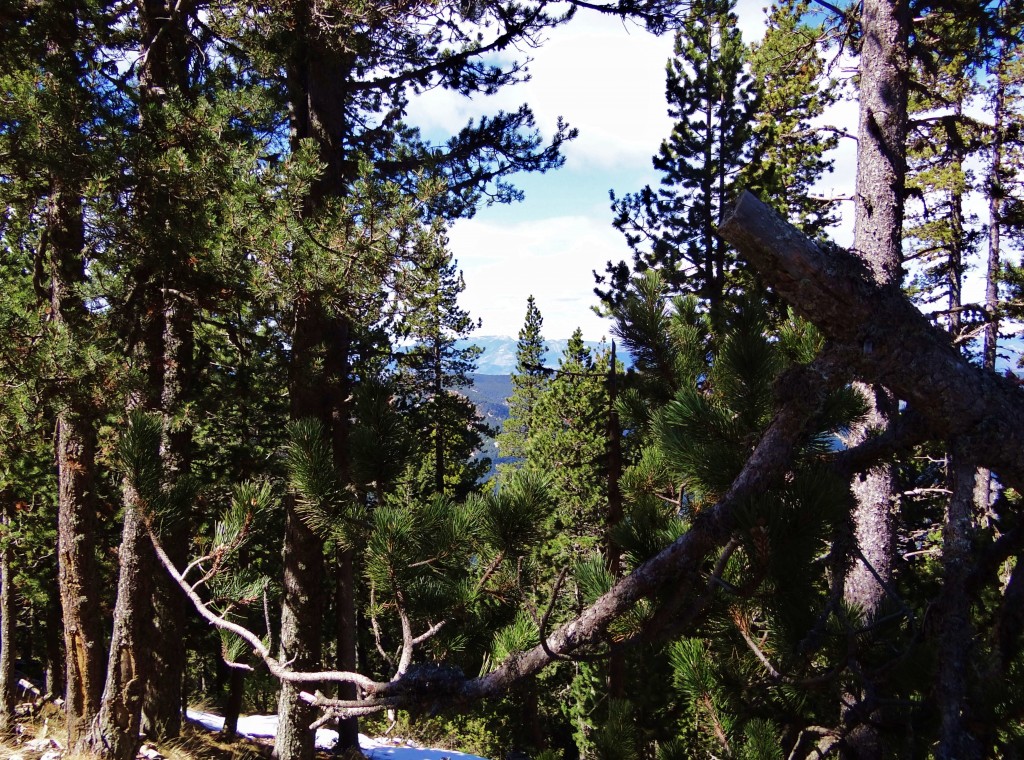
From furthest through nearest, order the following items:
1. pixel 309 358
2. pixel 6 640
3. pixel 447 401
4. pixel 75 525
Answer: pixel 447 401 < pixel 6 640 < pixel 75 525 < pixel 309 358

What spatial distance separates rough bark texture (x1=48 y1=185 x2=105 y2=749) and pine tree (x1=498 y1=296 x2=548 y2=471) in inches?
817

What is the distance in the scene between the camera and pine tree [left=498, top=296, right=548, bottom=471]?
2812cm

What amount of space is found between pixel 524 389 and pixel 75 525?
2690 cm

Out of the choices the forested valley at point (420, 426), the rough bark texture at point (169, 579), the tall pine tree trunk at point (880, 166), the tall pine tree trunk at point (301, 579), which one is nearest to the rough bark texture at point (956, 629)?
the forested valley at point (420, 426)

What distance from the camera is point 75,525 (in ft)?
22.3

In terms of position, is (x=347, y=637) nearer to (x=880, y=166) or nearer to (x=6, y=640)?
(x=6, y=640)

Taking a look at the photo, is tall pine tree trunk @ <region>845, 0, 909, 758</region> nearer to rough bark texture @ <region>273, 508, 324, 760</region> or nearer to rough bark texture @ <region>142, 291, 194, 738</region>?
rough bark texture @ <region>273, 508, 324, 760</region>

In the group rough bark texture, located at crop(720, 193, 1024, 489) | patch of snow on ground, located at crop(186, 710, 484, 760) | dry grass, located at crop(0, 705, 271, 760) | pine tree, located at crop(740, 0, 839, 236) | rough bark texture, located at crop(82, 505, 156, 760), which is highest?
pine tree, located at crop(740, 0, 839, 236)

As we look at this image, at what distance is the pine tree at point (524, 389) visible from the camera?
28125 millimetres

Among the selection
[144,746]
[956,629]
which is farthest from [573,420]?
[956,629]

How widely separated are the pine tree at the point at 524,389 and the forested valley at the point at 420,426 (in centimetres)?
1724

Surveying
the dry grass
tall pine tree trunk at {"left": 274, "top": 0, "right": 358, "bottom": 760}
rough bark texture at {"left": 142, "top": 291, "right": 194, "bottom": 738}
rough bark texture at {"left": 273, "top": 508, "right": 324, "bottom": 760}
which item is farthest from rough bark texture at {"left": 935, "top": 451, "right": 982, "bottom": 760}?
the dry grass

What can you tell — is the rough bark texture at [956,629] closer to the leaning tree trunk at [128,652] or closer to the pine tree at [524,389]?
the leaning tree trunk at [128,652]

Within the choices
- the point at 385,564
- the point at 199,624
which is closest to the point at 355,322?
the point at 385,564
